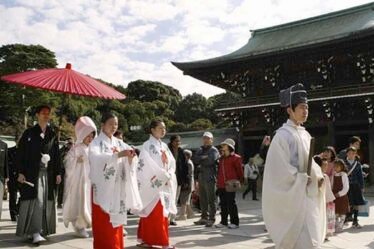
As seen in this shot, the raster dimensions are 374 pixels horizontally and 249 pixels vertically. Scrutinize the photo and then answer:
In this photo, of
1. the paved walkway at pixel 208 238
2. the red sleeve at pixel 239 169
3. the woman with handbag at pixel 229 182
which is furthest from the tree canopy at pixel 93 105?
the paved walkway at pixel 208 238

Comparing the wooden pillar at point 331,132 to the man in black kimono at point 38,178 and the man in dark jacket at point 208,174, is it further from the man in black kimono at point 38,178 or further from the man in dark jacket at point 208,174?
the man in black kimono at point 38,178

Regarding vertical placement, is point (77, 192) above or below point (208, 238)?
above

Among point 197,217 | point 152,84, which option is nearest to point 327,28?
point 197,217

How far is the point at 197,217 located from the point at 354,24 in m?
17.0

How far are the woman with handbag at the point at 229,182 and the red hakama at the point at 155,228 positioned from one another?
235 centimetres

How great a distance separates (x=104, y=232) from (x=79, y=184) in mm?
2129

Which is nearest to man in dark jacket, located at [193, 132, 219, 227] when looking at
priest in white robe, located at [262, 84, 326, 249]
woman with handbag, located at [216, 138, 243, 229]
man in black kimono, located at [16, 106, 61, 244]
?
woman with handbag, located at [216, 138, 243, 229]

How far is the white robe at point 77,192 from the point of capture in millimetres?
6820

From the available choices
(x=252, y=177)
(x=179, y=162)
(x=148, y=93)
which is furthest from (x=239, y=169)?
(x=148, y=93)

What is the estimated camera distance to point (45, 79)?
5926mm

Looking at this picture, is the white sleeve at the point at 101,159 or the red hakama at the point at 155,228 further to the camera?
the red hakama at the point at 155,228

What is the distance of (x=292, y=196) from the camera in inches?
150

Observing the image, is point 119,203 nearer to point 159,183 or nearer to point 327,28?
point 159,183

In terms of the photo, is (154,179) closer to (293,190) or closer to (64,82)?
(64,82)
